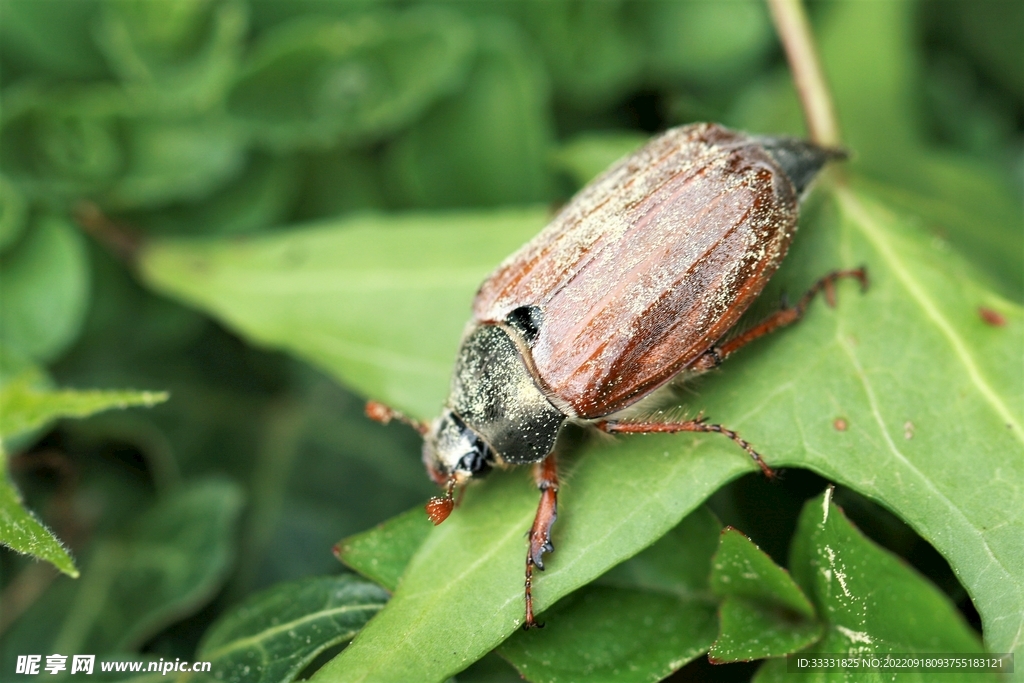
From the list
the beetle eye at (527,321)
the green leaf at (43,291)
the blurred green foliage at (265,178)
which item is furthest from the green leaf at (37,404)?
the beetle eye at (527,321)

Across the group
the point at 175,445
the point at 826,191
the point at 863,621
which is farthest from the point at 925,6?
the point at 175,445

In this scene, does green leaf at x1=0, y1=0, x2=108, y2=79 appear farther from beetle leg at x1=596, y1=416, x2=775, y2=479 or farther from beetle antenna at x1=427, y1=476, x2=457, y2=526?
beetle leg at x1=596, y1=416, x2=775, y2=479

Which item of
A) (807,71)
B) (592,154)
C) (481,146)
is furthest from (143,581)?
(807,71)

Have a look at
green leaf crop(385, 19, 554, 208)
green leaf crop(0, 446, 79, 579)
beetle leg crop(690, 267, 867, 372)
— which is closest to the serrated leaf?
green leaf crop(385, 19, 554, 208)

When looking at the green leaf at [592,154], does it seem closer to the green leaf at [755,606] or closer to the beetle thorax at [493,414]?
the beetle thorax at [493,414]

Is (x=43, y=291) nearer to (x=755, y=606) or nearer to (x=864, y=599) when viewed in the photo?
(x=755, y=606)
